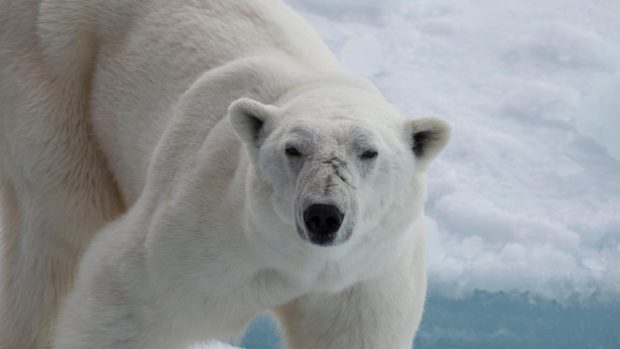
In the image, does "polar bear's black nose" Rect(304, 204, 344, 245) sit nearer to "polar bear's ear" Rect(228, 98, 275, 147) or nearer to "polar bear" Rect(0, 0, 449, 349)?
"polar bear" Rect(0, 0, 449, 349)

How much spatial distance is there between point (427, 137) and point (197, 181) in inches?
31.8

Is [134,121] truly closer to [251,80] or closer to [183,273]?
[251,80]

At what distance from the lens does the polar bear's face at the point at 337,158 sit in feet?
9.80

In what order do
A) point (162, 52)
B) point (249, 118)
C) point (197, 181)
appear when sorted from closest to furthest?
point (249, 118) → point (197, 181) → point (162, 52)

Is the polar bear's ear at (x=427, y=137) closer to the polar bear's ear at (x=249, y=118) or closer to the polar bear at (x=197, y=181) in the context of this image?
the polar bear at (x=197, y=181)

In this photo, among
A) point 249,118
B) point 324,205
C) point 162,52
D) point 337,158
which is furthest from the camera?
point 162,52

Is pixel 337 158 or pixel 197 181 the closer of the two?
pixel 337 158

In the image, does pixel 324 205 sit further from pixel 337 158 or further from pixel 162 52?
pixel 162 52

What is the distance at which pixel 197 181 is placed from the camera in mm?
3639

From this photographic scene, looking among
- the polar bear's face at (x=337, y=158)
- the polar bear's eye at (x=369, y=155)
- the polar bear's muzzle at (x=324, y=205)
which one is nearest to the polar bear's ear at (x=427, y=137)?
the polar bear's face at (x=337, y=158)

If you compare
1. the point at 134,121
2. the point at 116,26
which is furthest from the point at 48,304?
the point at 116,26

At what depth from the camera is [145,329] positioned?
11.8ft

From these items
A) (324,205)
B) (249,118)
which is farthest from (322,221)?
(249,118)

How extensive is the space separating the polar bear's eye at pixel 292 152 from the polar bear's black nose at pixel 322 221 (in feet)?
0.70
